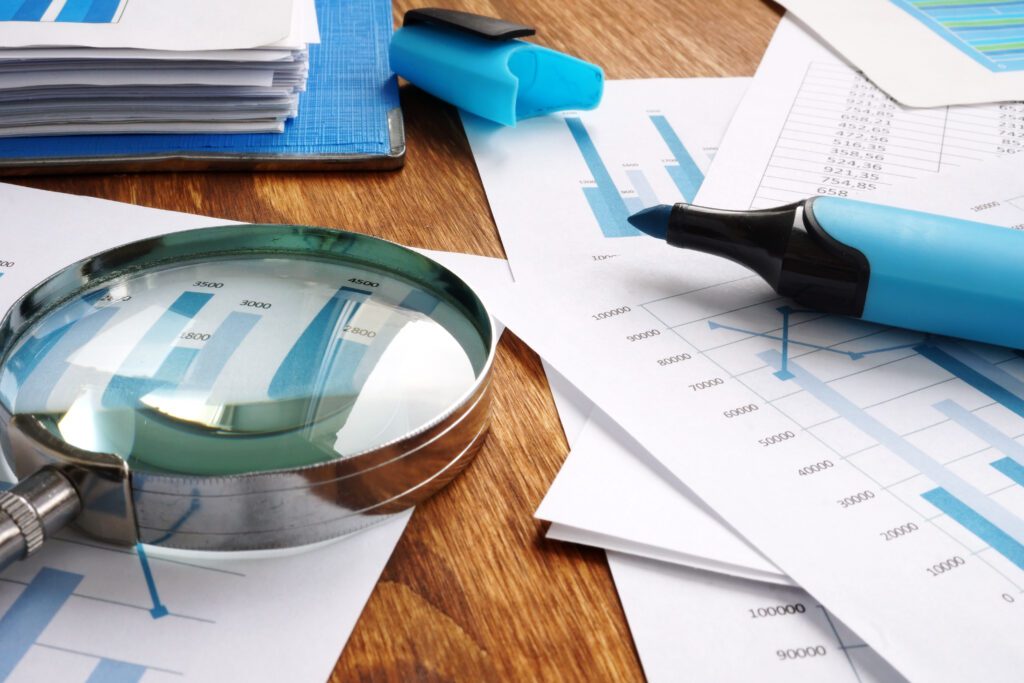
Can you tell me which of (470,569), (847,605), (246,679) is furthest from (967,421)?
(246,679)

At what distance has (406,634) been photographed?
410mm

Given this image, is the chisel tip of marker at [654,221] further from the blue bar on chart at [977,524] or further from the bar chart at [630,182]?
the blue bar on chart at [977,524]

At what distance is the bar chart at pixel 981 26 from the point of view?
3.37 ft

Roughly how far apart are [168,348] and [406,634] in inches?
7.7

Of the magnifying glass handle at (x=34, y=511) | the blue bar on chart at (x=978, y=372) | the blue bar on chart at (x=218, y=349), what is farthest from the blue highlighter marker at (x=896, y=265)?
the magnifying glass handle at (x=34, y=511)

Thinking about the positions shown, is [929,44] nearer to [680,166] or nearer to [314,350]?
[680,166]

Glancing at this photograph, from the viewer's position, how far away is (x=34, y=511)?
397 mm

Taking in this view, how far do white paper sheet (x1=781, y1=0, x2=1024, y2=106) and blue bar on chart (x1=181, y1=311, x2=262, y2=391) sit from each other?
28.3 inches

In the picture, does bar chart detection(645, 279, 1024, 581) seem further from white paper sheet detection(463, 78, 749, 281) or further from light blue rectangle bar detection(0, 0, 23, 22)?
light blue rectangle bar detection(0, 0, 23, 22)

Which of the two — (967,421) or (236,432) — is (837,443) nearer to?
(967,421)

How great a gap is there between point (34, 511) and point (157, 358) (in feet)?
0.35

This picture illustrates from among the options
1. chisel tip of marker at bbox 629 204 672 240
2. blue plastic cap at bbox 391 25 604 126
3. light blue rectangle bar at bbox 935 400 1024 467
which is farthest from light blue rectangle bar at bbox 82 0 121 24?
light blue rectangle bar at bbox 935 400 1024 467

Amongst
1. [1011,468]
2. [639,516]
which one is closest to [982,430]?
[1011,468]

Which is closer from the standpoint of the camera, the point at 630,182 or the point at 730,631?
the point at 730,631
